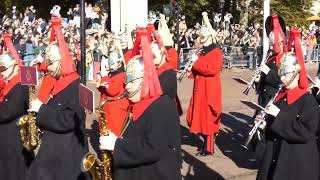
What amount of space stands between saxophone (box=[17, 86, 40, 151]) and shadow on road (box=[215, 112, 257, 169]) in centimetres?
355

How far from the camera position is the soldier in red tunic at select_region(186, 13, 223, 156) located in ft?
30.3

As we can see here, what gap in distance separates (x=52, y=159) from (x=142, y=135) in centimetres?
140

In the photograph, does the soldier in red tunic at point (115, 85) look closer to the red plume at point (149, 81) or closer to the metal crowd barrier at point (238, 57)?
the red plume at point (149, 81)

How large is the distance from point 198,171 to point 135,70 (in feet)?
13.1

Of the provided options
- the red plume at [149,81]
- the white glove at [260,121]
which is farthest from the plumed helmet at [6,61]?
the white glove at [260,121]

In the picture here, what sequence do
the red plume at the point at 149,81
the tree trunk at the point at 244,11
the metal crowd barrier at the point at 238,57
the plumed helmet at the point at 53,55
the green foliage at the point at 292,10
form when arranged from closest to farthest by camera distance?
the red plume at the point at 149,81
the plumed helmet at the point at 53,55
the metal crowd barrier at the point at 238,57
the tree trunk at the point at 244,11
the green foliage at the point at 292,10

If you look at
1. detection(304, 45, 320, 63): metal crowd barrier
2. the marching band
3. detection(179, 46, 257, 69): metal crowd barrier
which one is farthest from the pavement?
detection(304, 45, 320, 63): metal crowd barrier

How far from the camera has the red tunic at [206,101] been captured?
9.32 metres

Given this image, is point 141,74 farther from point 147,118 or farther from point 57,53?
point 57,53

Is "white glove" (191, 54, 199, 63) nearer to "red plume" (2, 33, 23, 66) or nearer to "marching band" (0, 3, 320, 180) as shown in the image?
"marching band" (0, 3, 320, 180)

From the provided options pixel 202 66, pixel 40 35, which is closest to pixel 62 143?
pixel 202 66

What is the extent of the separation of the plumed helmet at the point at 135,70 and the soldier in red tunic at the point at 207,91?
4.47 metres

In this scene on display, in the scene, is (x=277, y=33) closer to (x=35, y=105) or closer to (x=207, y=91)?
(x=207, y=91)

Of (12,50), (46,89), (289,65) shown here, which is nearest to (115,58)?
(12,50)
